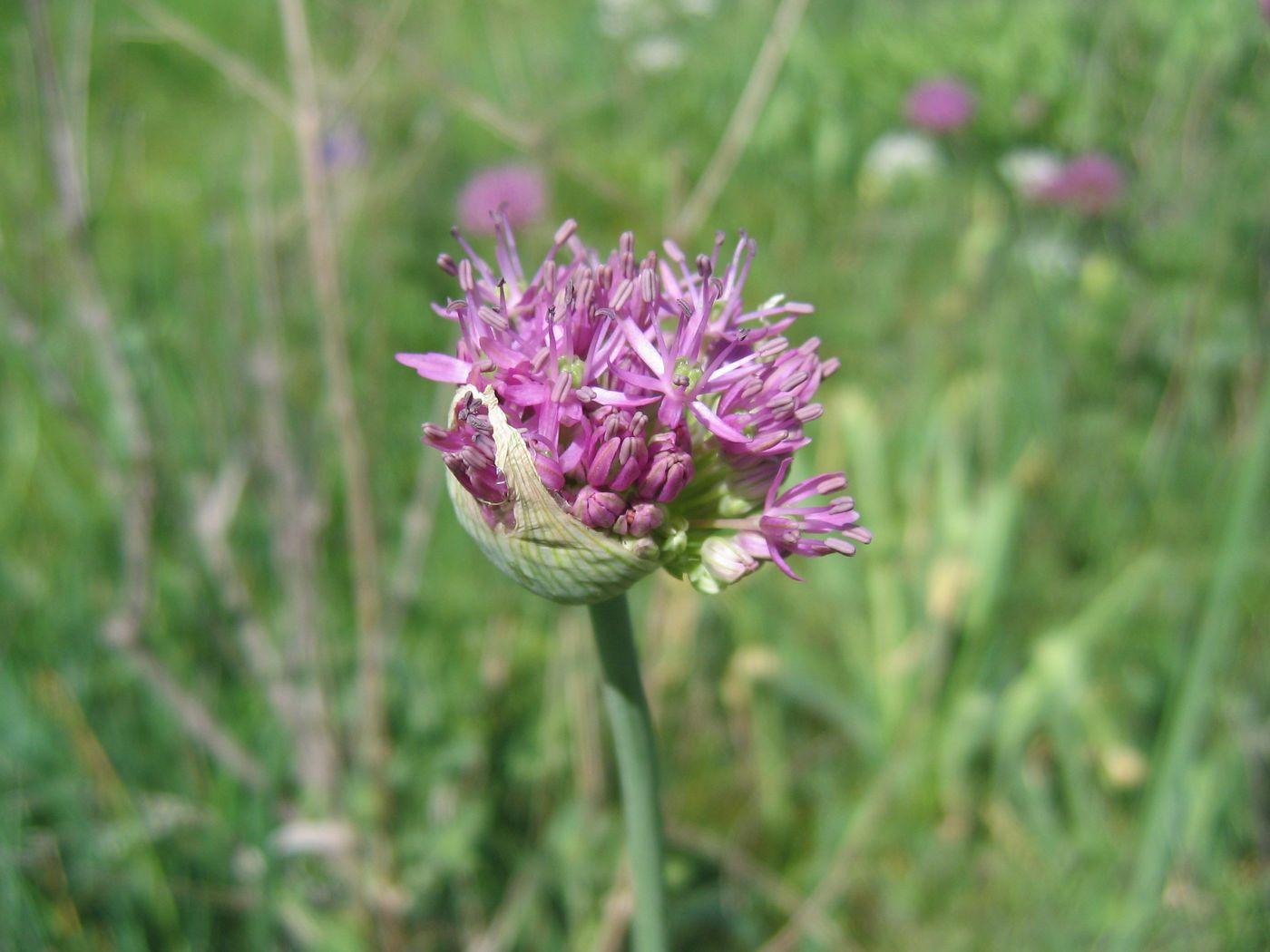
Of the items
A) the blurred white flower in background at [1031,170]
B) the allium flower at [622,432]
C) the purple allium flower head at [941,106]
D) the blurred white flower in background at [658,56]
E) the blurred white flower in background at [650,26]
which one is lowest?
the allium flower at [622,432]

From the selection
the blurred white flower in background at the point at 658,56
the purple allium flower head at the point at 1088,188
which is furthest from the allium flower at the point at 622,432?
the blurred white flower in background at the point at 658,56

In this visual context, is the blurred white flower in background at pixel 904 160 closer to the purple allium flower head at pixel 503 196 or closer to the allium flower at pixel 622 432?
the purple allium flower head at pixel 503 196

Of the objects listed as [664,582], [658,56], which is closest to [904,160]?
[658,56]

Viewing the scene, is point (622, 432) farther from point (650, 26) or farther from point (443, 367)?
point (650, 26)

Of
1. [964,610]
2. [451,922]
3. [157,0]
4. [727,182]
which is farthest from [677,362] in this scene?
[157,0]

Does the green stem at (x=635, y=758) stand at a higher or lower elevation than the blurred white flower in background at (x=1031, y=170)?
lower

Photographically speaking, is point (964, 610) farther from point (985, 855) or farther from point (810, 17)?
point (810, 17)
